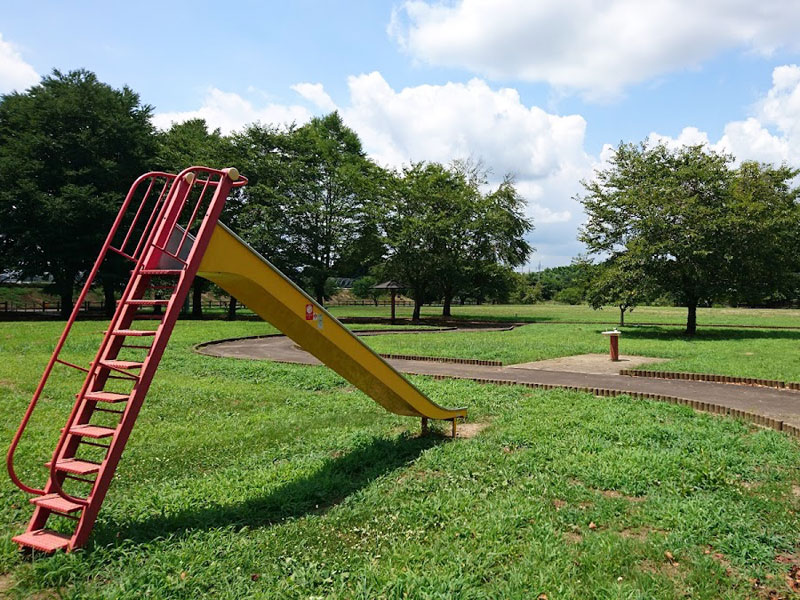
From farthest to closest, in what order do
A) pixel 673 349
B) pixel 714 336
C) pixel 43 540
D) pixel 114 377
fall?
pixel 714 336 < pixel 673 349 < pixel 114 377 < pixel 43 540

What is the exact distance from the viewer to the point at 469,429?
7.45 meters

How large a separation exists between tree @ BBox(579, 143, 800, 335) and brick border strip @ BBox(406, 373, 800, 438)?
42.6ft

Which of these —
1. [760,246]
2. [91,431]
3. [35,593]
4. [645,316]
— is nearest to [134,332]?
[91,431]

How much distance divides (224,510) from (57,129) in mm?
32391

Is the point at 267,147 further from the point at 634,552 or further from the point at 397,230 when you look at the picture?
the point at 634,552

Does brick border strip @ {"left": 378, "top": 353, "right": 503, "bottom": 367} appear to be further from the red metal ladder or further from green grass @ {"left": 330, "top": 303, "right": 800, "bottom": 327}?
green grass @ {"left": 330, "top": 303, "right": 800, "bottom": 327}

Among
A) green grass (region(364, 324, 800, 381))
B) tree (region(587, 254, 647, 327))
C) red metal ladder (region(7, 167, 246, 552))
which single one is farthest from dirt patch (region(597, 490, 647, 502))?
tree (region(587, 254, 647, 327))

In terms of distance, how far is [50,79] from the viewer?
31750 mm

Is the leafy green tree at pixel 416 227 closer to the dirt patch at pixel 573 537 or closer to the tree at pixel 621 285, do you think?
the tree at pixel 621 285

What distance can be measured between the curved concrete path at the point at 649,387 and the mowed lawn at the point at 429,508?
28.1 inches

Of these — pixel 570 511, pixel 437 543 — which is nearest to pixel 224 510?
pixel 437 543

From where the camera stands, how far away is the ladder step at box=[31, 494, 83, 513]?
3729 millimetres

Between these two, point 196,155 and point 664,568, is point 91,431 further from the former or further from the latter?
point 196,155

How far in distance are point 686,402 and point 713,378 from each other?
107 inches
